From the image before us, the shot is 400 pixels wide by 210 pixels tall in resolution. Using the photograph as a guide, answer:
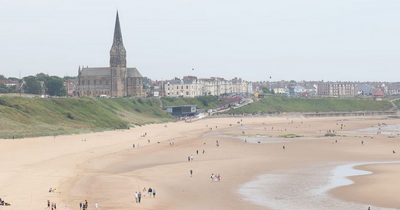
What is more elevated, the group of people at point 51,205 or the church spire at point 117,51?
the church spire at point 117,51

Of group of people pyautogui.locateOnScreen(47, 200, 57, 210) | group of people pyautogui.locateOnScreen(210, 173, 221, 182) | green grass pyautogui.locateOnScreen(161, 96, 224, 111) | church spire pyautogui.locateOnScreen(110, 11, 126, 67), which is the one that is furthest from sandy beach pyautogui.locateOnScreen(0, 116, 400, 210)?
church spire pyautogui.locateOnScreen(110, 11, 126, 67)

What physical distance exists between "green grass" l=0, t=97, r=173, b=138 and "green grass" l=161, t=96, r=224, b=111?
105ft

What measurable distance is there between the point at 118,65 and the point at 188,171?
407 feet

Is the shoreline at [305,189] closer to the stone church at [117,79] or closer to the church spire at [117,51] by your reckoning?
the stone church at [117,79]

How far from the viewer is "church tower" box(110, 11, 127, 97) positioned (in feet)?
570

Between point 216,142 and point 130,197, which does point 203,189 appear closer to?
point 130,197

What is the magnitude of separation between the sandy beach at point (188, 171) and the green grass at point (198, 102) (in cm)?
7427

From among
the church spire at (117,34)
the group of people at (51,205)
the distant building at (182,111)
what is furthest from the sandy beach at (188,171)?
the church spire at (117,34)

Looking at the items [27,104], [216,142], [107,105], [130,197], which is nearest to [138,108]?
[107,105]

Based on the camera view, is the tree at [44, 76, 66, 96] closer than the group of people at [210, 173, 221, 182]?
No

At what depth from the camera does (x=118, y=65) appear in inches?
6880

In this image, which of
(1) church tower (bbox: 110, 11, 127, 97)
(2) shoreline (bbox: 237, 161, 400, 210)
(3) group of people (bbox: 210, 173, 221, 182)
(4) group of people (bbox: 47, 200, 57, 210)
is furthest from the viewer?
(1) church tower (bbox: 110, 11, 127, 97)

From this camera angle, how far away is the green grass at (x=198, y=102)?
16159 cm

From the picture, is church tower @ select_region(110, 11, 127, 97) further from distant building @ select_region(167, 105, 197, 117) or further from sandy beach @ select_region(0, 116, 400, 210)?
sandy beach @ select_region(0, 116, 400, 210)
